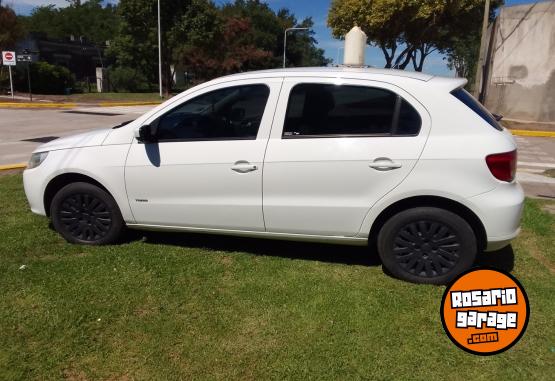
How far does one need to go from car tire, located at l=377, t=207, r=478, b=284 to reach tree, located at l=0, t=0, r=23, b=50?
1210 inches

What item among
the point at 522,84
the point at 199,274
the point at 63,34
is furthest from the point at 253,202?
the point at 63,34

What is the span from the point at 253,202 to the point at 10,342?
1.99m

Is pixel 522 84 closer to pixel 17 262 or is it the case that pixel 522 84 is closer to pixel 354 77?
pixel 354 77


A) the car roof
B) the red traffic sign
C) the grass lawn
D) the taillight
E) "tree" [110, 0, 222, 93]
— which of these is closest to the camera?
the grass lawn

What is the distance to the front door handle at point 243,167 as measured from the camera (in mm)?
3882

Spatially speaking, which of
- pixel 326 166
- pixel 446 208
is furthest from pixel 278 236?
pixel 446 208

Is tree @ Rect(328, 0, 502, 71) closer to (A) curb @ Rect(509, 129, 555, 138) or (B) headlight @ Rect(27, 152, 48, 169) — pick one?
(A) curb @ Rect(509, 129, 555, 138)

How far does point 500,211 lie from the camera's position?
3572 millimetres

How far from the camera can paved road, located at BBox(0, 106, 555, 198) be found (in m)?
8.14

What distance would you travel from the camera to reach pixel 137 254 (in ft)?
14.4

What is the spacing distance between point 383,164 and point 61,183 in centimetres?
304

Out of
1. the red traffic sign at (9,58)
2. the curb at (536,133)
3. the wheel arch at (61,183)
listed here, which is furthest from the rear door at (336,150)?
the red traffic sign at (9,58)

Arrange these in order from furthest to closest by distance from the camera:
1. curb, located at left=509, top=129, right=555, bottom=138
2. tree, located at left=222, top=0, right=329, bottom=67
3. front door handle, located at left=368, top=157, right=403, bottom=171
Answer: tree, located at left=222, top=0, right=329, bottom=67 < curb, located at left=509, top=129, right=555, bottom=138 < front door handle, located at left=368, top=157, right=403, bottom=171

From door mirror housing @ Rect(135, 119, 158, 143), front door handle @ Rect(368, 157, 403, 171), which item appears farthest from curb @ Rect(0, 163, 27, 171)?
front door handle @ Rect(368, 157, 403, 171)
